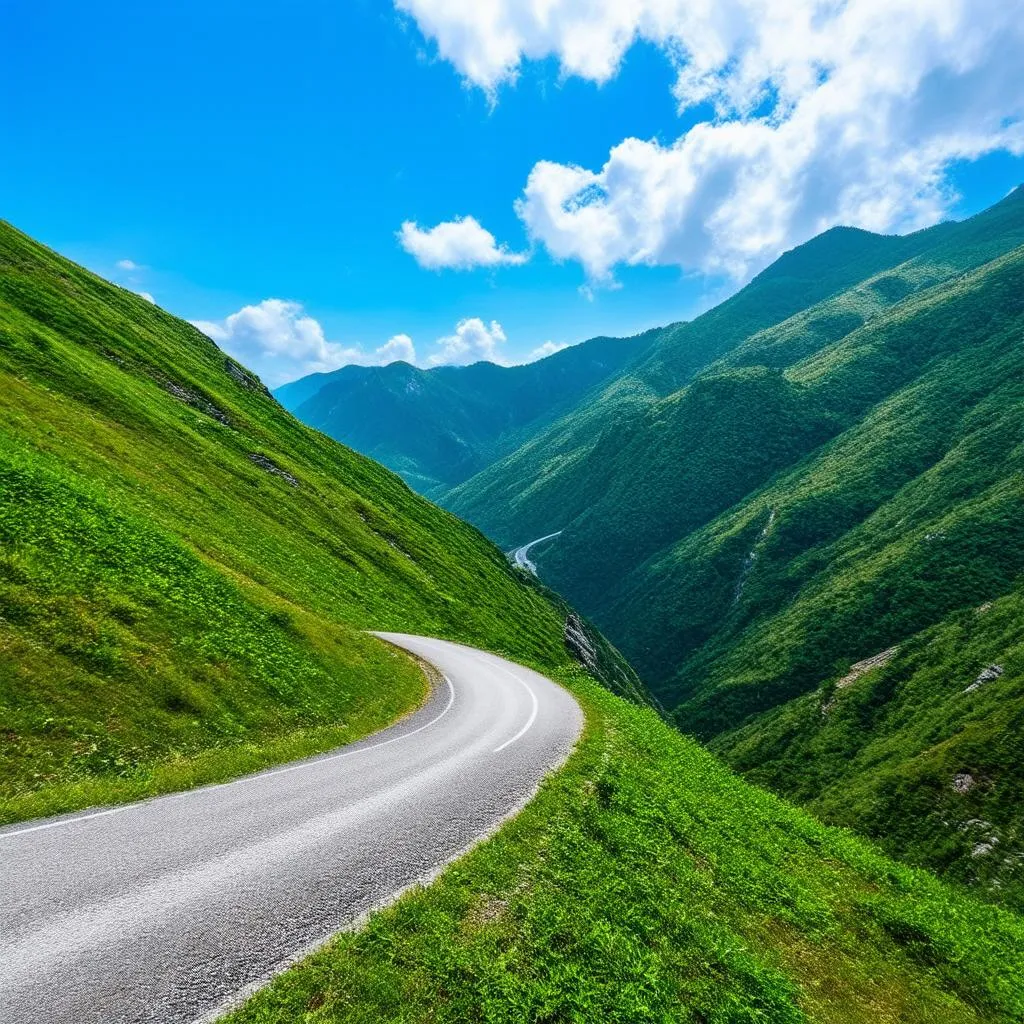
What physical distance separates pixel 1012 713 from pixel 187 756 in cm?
6463

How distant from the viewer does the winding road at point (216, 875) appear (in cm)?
697

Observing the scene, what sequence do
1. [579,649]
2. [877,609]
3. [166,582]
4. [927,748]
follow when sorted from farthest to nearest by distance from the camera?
[877,609] → [579,649] → [927,748] → [166,582]

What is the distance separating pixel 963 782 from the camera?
44.4m

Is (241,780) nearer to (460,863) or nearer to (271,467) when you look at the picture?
(460,863)

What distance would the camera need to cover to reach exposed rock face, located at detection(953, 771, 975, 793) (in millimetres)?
43625

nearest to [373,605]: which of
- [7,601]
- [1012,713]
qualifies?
[7,601]

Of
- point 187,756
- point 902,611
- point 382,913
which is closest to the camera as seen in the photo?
point 382,913

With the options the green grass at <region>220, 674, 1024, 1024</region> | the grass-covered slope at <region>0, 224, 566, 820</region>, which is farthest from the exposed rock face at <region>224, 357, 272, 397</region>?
the green grass at <region>220, 674, 1024, 1024</region>

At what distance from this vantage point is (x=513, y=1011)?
7777 millimetres

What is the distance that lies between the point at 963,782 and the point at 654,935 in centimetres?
5011

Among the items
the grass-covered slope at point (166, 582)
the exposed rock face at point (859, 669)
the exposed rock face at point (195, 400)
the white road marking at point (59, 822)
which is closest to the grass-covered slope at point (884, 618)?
the exposed rock face at point (859, 669)

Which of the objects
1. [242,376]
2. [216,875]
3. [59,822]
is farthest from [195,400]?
[216,875]

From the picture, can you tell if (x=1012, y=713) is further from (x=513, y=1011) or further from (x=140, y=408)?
(x=140, y=408)

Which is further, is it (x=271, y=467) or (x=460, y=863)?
(x=271, y=467)
